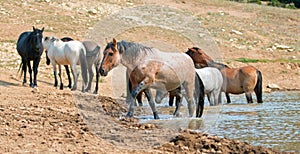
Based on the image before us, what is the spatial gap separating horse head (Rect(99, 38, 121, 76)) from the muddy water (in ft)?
3.81

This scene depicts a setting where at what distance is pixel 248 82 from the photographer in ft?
51.4

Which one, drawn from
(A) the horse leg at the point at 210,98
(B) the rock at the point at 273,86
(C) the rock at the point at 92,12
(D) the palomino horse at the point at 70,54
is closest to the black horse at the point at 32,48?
(D) the palomino horse at the point at 70,54

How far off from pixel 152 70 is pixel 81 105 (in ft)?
6.39

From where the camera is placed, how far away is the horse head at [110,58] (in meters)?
10.2

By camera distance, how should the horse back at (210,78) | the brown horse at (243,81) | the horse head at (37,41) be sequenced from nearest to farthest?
1. the horse back at (210,78)
2. the horse head at (37,41)
3. the brown horse at (243,81)

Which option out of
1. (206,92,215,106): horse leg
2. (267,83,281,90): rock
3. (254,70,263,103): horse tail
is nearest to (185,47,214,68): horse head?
(206,92,215,106): horse leg

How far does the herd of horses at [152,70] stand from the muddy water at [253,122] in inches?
15.3

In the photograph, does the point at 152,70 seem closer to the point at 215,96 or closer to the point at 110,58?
the point at 110,58

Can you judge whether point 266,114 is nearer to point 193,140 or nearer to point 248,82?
point 248,82

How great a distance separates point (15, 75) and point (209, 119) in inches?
283

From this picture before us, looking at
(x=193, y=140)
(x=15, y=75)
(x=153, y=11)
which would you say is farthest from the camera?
(x=153, y=11)

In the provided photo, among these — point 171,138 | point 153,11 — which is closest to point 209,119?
point 171,138

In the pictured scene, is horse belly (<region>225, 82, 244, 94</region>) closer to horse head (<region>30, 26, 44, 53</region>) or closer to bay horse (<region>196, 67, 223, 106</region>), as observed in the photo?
bay horse (<region>196, 67, 223, 106</region>)

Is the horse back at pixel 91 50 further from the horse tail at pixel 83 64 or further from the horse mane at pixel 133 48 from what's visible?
the horse mane at pixel 133 48
